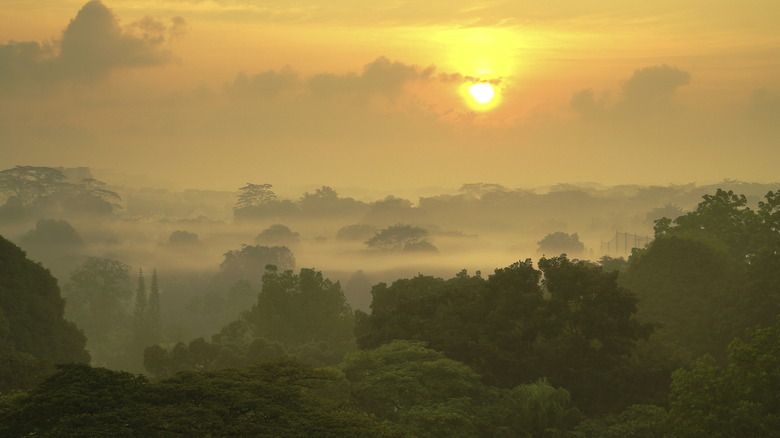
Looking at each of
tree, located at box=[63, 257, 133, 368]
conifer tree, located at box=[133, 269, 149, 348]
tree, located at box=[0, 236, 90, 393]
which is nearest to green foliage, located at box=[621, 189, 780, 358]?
tree, located at box=[0, 236, 90, 393]

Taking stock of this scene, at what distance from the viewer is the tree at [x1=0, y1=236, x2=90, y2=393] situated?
59.5m

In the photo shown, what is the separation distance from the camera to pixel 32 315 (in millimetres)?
62219

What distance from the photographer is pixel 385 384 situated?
162 feet

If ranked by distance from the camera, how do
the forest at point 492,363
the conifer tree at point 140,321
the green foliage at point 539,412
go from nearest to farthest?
1. the forest at point 492,363
2. the green foliage at point 539,412
3. the conifer tree at point 140,321

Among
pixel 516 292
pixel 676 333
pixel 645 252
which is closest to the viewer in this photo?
pixel 516 292

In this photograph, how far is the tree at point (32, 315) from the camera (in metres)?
59.5

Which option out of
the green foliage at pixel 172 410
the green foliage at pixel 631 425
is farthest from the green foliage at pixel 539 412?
the green foliage at pixel 172 410

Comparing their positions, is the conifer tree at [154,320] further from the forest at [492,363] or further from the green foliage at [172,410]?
the green foliage at [172,410]

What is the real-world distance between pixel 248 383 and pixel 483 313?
2475 cm

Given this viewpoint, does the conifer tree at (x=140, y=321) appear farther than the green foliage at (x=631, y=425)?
Yes

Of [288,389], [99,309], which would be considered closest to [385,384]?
[288,389]

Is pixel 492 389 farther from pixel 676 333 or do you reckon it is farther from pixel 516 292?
pixel 676 333

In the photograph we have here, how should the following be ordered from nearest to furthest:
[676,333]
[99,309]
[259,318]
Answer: [676,333] < [259,318] < [99,309]

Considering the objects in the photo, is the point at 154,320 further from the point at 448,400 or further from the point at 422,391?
the point at 448,400
